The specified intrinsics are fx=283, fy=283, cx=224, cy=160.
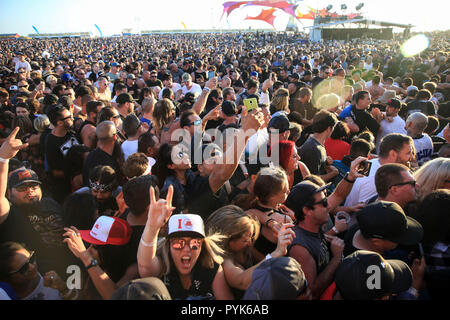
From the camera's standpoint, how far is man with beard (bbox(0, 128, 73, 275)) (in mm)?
2029

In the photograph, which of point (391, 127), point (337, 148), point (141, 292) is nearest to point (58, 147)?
point (141, 292)

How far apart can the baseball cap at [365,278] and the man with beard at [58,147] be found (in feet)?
11.1

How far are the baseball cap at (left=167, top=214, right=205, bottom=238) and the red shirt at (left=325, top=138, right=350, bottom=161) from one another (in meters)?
2.77

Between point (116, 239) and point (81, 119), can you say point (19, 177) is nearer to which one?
point (116, 239)

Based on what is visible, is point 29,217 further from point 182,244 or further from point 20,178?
point 182,244

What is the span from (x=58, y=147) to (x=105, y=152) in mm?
791

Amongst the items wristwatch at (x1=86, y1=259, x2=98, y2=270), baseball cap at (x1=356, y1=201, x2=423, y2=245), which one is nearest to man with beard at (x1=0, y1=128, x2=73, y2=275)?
wristwatch at (x1=86, y1=259, x2=98, y2=270)

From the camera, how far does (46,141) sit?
3531 millimetres

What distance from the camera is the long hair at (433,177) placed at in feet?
8.06

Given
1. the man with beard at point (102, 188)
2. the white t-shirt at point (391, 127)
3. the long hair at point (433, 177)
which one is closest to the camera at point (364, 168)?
the long hair at point (433, 177)

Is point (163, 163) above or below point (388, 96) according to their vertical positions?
below

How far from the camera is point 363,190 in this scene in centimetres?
291

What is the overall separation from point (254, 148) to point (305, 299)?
1.84 metres
